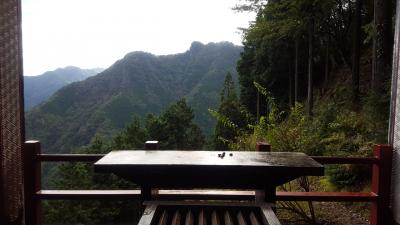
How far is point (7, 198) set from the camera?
126 inches

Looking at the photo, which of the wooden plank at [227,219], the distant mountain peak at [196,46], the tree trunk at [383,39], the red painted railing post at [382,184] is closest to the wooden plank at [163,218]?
the wooden plank at [227,219]

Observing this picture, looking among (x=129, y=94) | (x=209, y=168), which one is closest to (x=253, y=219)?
(x=209, y=168)

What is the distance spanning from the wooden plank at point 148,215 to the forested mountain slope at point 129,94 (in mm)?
60841

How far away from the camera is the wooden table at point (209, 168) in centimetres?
276

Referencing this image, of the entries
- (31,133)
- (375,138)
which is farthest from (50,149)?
(375,138)

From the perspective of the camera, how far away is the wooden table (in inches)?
108

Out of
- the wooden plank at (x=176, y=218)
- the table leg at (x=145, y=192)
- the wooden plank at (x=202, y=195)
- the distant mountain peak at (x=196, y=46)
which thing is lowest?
the wooden plank at (x=176, y=218)

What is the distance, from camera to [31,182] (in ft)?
11.2

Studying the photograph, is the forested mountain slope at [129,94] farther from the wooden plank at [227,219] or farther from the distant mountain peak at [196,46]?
the wooden plank at [227,219]

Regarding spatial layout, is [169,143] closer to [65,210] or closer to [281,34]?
[65,210]

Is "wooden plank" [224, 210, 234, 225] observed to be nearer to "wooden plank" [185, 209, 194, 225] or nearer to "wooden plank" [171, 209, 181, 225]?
"wooden plank" [185, 209, 194, 225]

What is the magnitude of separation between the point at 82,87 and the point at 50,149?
941 inches

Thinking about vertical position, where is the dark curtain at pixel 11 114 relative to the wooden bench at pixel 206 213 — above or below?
above

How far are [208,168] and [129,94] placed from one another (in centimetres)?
8279
